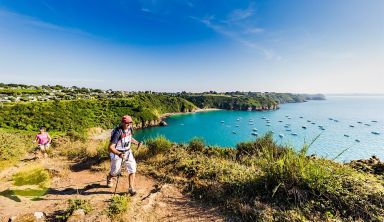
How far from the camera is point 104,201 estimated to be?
168 inches

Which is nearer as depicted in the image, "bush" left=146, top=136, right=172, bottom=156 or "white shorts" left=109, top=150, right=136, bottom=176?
"white shorts" left=109, top=150, right=136, bottom=176

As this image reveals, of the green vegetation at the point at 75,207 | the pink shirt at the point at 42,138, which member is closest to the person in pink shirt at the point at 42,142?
the pink shirt at the point at 42,138

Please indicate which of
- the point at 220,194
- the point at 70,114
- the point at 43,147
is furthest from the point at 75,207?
the point at 70,114

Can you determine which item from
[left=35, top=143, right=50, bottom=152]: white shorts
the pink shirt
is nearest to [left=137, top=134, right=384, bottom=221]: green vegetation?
[left=35, top=143, right=50, bottom=152]: white shorts

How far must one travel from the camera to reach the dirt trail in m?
3.80

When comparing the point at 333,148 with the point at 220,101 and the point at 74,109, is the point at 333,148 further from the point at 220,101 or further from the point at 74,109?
the point at 220,101

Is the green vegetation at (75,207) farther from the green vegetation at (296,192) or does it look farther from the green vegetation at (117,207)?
the green vegetation at (296,192)

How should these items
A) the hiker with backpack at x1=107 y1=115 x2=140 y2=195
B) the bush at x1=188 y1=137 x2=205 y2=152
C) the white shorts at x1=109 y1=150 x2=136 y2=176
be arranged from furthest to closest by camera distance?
1. the bush at x1=188 y1=137 x2=205 y2=152
2. the white shorts at x1=109 y1=150 x2=136 y2=176
3. the hiker with backpack at x1=107 y1=115 x2=140 y2=195

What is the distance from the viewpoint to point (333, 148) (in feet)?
184

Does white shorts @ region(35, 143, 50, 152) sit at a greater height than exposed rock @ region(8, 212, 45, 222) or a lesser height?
lesser

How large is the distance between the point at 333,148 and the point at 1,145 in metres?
68.6

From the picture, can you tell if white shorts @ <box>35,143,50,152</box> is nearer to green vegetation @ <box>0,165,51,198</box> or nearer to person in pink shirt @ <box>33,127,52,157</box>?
person in pink shirt @ <box>33,127,52,157</box>

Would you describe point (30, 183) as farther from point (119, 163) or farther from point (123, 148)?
point (123, 148)

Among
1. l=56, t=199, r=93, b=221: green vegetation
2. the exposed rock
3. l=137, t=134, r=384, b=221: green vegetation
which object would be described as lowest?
the exposed rock
